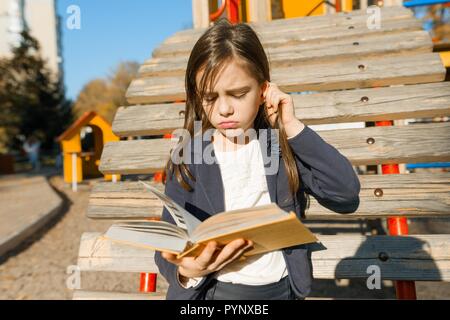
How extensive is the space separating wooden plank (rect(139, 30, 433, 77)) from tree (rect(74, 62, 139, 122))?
28.5m

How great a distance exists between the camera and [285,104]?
1541mm

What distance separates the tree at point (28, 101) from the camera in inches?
659

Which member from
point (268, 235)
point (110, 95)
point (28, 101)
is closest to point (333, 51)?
point (268, 235)

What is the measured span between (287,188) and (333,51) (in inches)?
73.4

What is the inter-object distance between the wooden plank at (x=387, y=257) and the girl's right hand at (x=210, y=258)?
0.80m

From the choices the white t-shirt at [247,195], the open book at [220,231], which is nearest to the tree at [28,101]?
the white t-shirt at [247,195]

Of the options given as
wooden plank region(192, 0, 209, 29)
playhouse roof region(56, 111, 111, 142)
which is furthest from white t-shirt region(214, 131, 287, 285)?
playhouse roof region(56, 111, 111, 142)

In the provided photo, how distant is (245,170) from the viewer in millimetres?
1589

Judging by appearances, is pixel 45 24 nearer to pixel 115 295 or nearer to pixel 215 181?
pixel 115 295

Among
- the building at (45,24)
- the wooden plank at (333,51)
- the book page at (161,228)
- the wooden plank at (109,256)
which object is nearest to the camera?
the book page at (161,228)

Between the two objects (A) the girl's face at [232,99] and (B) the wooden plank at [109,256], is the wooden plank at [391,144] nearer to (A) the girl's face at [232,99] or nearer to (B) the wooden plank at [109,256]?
(B) the wooden plank at [109,256]

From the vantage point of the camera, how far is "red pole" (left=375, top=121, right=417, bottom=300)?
83.0 inches
